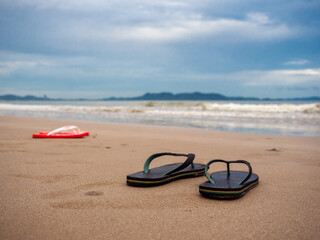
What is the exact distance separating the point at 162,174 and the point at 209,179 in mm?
501

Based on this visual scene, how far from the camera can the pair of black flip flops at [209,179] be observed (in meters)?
2.15

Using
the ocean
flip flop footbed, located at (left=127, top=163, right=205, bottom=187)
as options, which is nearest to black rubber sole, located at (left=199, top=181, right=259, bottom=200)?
flip flop footbed, located at (left=127, top=163, right=205, bottom=187)

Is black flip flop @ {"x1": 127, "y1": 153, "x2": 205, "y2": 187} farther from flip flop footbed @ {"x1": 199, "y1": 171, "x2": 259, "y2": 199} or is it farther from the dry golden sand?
flip flop footbed @ {"x1": 199, "y1": 171, "x2": 259, "y2": 199}

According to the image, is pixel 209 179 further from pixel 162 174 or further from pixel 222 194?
pixel 162 174

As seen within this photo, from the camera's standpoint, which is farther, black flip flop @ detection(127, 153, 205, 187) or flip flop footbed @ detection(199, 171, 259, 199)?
black flip flop @ detection(127, 153, 205, 187)

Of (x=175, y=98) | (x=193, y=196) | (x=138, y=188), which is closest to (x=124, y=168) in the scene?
(x=138, y=188)

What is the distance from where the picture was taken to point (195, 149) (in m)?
4.75

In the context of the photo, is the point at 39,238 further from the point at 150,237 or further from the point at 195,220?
the point at 195,220

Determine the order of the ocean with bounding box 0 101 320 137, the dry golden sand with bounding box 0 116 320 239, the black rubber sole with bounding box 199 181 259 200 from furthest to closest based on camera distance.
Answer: the ocean with bounding box 0 101 320 137
the black rubber sole with bounding box 199 181 259 200
the dry golden sand with bounding box 0 116 320 239

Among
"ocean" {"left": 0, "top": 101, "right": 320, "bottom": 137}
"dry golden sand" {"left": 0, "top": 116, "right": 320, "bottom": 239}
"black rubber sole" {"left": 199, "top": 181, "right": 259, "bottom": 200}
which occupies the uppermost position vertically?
"ocean" {"left": 0, "top": 101, "right": 320, "bottom": 137}

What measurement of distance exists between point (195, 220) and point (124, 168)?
157 cm

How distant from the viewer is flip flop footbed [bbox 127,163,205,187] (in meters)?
2.46

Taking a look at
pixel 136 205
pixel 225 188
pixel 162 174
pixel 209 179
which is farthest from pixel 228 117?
pixel 136 205

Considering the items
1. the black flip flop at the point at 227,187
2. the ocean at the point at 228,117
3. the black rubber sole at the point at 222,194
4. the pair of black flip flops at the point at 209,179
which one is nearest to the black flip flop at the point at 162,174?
the pair of black flip flops at the point at 209,179
